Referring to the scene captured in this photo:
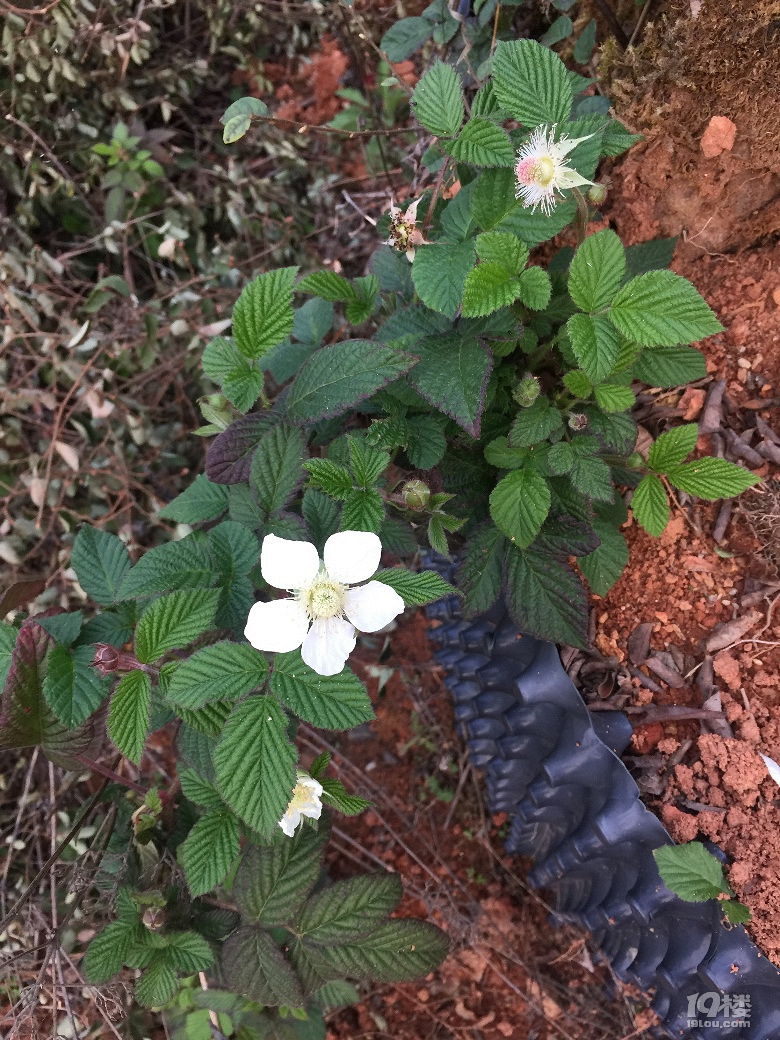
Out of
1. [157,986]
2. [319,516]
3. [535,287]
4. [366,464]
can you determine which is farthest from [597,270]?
[157,986]

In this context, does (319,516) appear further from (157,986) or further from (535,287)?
(157,986)

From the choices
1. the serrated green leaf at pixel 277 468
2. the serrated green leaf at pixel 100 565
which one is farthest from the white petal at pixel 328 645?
the serrated green leaf at pixel 100 565

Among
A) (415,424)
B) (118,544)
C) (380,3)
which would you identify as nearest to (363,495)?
(415,424)

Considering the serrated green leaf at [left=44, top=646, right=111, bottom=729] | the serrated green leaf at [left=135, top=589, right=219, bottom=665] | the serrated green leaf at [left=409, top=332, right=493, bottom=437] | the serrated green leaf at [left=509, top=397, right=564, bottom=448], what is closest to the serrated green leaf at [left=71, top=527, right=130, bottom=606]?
the serrated green leaf at [left=44, top=646, right=111, bottom=729]

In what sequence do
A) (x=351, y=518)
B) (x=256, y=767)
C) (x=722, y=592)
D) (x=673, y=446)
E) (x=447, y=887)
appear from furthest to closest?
(x=447, y=887)
(x=722, y=592)
(x=673, y=446)
(x=351, y=518)
(x=256, y=767)

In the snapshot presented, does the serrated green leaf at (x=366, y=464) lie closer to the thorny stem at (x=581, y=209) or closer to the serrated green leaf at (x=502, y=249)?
the serrated green leaf at (x=502, y=249)
